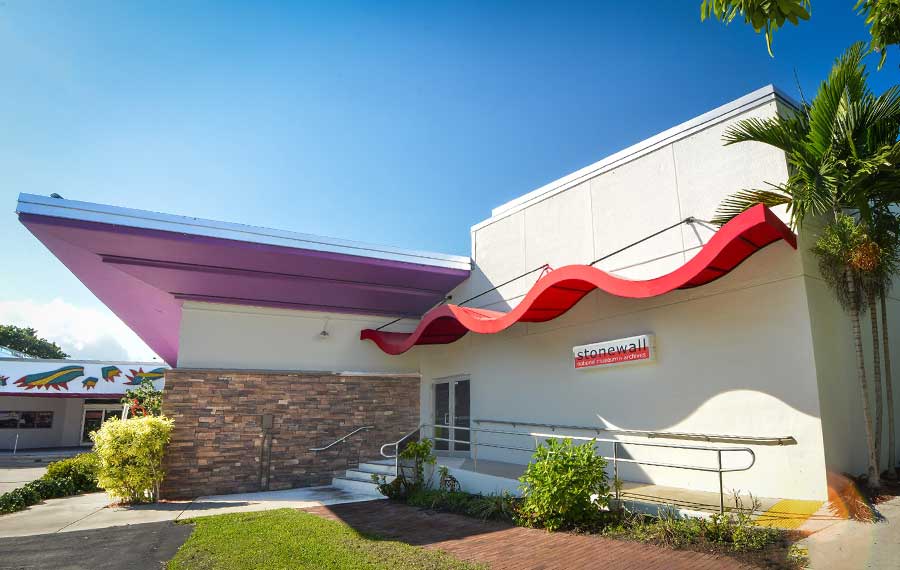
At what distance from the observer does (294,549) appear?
6.82 m

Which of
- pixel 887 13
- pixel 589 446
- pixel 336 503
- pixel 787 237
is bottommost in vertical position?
pixel 336 503

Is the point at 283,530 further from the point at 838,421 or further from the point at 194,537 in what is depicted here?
the point at 838,421

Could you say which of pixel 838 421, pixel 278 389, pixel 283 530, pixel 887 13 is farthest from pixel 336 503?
pixel 887 13

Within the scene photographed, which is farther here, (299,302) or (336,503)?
(299,302)

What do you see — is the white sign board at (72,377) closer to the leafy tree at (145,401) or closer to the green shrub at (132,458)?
the leafy tree at (145,401)

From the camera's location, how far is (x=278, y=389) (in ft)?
42.4

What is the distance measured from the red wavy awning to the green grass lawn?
4.63m

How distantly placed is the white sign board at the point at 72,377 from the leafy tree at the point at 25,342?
37.5 m

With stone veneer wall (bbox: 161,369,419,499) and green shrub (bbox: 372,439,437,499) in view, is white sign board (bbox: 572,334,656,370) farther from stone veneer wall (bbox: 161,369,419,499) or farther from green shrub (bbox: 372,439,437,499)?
stone veneer wall (bbox: 161,369,419,499)

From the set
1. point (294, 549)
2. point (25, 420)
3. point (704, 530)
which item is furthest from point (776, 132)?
point (25, 420)

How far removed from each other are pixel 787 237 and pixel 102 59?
34.8ft

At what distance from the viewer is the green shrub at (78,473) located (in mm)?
13074

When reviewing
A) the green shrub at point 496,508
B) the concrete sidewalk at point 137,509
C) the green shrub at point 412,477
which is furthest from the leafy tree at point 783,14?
the concrete sidewalk at point 137,509

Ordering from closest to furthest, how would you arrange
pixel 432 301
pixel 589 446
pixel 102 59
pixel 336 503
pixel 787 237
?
pixel 787 237
pixel 589 446
pixel 102 59
pixel 336 503
pixel 432 301
